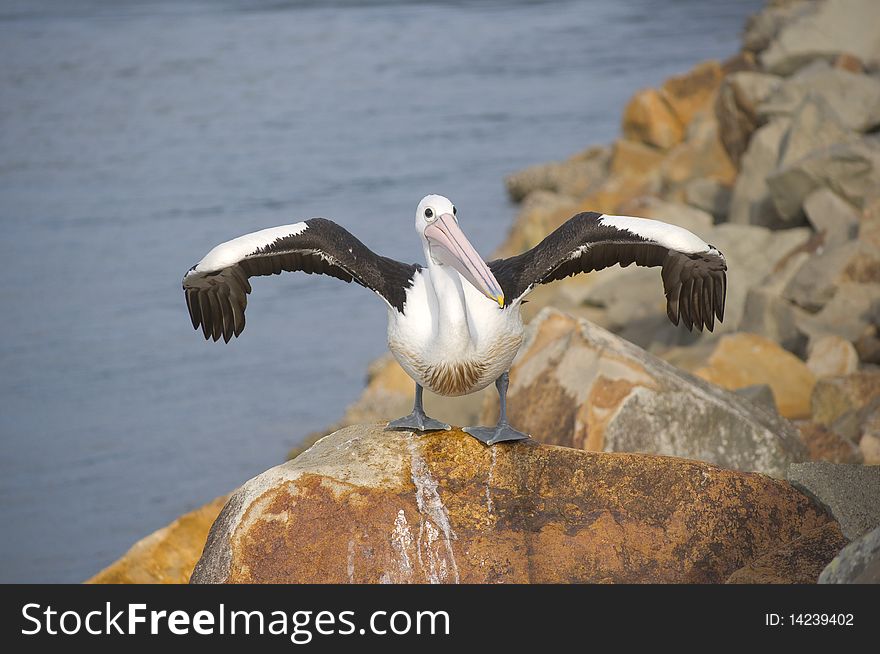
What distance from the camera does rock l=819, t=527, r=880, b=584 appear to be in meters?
6.29

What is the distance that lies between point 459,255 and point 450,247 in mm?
123

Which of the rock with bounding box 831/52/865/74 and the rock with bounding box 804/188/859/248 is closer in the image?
the rock with bounding box 804/188/859/248

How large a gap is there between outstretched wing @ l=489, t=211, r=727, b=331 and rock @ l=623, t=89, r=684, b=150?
1949cm

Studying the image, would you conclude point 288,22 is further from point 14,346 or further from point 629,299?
point 629,299

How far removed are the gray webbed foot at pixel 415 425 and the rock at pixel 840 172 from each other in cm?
1031

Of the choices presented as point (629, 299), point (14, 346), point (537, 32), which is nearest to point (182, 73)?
point (537, 32)

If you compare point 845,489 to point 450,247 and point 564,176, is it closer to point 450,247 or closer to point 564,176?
point 450,247

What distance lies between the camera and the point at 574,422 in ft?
34.8

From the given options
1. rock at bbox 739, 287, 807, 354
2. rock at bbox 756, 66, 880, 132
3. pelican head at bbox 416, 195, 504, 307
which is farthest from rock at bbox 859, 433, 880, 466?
rock at bbox 756, 66, 880, 132

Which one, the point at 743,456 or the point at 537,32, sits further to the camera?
the point at 537,32

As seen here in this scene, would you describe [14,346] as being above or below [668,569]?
below

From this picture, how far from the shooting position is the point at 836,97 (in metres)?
20.8

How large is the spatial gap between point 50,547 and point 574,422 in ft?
28.7

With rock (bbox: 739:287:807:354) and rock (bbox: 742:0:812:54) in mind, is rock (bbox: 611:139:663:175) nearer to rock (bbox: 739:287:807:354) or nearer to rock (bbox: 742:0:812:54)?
rock (bbox: 742:0:812:54)
